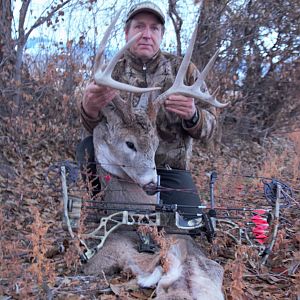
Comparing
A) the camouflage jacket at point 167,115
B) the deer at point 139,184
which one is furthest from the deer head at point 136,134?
the camouflage jacket at point 167,115

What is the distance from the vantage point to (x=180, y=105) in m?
4.02

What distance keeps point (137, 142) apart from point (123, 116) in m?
0.21

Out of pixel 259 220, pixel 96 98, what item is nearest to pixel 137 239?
pixel 259 220

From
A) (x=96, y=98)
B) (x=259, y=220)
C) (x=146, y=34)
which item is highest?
(x=146, y=34)

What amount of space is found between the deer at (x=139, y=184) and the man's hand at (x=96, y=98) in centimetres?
7

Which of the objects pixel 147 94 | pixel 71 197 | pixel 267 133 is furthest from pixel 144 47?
pixel 267 133

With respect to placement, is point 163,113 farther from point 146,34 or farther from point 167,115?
point 146,34

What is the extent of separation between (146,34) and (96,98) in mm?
891

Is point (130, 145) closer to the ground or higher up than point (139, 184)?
higher up

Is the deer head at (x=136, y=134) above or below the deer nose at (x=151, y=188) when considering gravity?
above

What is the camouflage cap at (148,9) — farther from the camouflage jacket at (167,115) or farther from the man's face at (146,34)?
the camouflage jacket at (167,115)

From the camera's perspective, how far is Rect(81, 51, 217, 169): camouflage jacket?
14.4ft

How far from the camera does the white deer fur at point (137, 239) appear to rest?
3.01 m

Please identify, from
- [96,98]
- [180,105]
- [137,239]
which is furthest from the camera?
[180,105]
